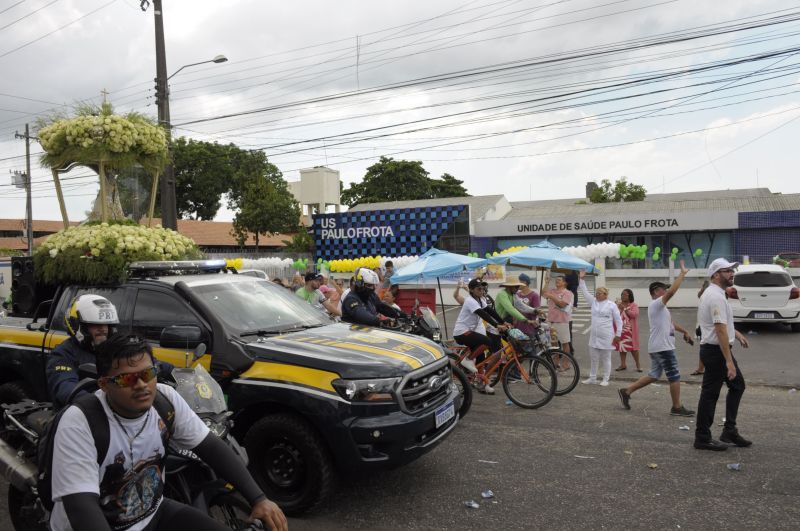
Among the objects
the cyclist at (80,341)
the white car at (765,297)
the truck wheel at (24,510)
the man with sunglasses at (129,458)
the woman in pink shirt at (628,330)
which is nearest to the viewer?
the man with sunglasses at (129,458)

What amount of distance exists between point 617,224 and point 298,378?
2920cm

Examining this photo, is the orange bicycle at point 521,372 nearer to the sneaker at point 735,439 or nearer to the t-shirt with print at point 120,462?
the sneaker at point 735,439

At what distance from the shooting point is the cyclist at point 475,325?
8164 millimetres

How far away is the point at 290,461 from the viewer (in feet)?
15.0

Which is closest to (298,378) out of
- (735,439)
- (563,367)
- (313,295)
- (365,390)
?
(365,390)

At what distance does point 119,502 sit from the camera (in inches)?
98.5

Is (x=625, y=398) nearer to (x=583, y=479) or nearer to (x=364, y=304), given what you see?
(x=583, y=479)

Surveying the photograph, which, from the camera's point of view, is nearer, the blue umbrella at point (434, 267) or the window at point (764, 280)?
the blue umbrella at point (434, 267)

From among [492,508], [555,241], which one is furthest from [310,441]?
[555,241]

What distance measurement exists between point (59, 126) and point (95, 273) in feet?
6.99

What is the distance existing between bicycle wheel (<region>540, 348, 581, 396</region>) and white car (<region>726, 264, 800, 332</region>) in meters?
6.97

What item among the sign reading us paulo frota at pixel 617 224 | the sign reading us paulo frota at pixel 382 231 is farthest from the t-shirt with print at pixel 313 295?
the sign reading us paulo frota at pixel 617 224

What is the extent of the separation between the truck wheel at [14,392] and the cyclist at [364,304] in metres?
3.48

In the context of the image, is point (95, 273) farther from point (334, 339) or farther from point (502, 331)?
point (502, 331)
